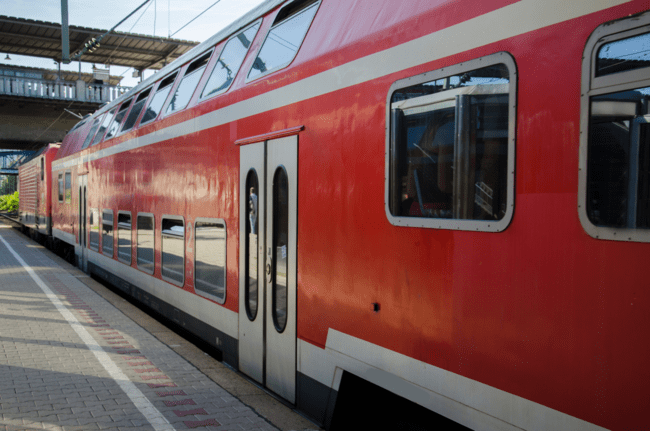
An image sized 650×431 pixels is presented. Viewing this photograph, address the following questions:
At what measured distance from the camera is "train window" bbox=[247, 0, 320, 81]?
15.4 feet

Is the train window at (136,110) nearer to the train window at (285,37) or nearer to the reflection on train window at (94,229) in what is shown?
the reflection on train window at (94,229)

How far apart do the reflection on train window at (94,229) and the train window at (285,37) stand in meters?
7.64

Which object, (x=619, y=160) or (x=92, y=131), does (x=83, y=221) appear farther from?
(x=619, y=160)

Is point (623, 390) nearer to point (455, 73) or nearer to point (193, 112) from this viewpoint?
point (455, 73)

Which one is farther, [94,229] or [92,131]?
[92,131]

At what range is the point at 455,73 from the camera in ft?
9.82

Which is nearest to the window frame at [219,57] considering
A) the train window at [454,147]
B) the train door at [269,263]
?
the train door at [269,263]

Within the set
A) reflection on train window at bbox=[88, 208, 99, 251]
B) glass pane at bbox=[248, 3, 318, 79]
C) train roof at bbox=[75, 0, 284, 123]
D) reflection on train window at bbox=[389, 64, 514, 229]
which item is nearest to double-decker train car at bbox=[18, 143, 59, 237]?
reflection on train window at bbox=[88, 208, 99, 251]

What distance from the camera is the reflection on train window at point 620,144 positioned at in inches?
85.4

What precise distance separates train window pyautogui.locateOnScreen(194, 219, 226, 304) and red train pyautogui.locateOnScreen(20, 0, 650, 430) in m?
0.04

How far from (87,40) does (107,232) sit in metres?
20.3

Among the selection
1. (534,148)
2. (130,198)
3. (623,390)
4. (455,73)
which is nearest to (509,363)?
(623,390)

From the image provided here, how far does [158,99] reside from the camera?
8.38 meters

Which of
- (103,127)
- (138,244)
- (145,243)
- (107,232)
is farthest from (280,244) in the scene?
(103,127)
